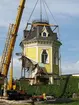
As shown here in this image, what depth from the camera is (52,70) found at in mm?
80125

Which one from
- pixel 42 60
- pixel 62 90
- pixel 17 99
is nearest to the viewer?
pixel 17 99

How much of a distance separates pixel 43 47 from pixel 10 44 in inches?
1017

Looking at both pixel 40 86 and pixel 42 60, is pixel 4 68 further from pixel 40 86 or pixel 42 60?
pixel 42 60

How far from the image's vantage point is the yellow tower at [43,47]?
79.4 meters

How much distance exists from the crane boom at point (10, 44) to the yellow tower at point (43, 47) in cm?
2334

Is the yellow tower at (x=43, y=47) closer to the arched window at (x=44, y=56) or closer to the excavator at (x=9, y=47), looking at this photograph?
the arched window at (x=44, y=56)

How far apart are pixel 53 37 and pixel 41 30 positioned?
9.12 ft

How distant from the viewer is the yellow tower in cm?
7938

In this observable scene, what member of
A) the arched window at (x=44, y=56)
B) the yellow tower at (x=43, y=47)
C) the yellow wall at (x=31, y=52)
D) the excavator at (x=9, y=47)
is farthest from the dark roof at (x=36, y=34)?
the excavator at (x=9, y=47)

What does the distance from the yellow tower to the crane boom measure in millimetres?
23339

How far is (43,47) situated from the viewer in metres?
80.1

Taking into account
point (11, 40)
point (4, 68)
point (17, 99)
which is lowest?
point (17, 99)

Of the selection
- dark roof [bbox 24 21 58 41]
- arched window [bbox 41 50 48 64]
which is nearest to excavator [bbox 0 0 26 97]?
arched window [bbox 41 50 48 64]

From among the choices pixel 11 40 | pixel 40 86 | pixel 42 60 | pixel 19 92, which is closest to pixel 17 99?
pixel 19 92
